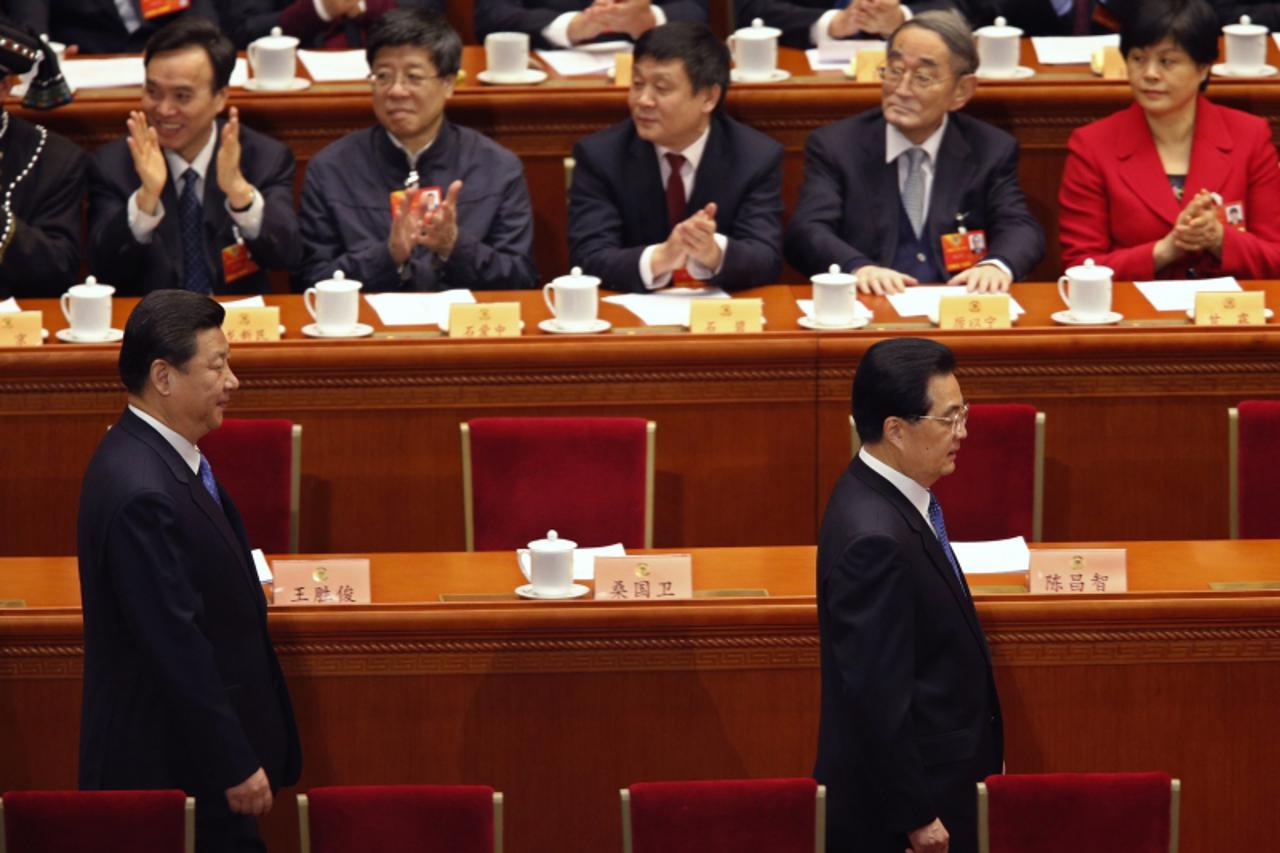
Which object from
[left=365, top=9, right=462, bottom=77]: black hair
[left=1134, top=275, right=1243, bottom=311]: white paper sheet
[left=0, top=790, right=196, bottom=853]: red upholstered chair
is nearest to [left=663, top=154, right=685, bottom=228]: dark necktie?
[left=365, top=9, right=462, bottom=77]: black hair

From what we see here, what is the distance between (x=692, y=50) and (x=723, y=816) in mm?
2336

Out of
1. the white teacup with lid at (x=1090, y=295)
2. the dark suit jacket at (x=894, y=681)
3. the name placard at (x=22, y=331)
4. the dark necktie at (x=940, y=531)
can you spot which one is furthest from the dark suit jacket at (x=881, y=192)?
the dark suit jacket at (x=894, y=681)

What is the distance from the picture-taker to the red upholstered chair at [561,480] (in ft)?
12.8

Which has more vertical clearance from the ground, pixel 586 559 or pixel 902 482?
pixel 902 482

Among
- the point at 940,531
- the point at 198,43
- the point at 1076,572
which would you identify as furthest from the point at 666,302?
the point at 940,531

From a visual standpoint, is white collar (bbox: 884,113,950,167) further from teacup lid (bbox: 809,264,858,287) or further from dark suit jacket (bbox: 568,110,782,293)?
teacup lid (bbox: 809,264,858,287)

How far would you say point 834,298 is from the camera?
424cm

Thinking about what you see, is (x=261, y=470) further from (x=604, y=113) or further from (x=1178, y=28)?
(x=1178, y=28)

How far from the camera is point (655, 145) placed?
4.79m

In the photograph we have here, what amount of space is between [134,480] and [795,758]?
1119mm

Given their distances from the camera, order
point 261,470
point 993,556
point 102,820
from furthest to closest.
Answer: point 261,470 → point 993,556 → point 102,820

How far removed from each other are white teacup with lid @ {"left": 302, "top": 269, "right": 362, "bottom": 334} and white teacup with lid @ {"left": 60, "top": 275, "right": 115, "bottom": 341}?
40 cm

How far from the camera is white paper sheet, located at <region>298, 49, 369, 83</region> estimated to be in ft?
17.3

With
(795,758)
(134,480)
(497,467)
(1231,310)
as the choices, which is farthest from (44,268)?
(1231,310)
